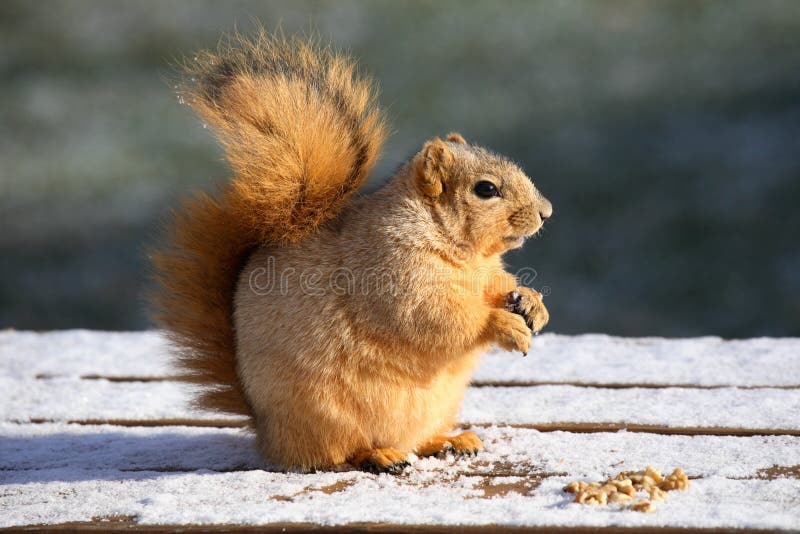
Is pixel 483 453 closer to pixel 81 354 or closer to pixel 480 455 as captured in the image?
pixel 480 455

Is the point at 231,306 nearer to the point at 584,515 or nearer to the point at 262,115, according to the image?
the point at 262,115

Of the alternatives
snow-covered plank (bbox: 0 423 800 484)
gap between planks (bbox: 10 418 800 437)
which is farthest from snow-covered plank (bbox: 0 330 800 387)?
snow-covered plank (bbox: 0 423 800 484)

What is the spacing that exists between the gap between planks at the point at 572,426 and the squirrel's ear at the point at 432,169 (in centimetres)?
44

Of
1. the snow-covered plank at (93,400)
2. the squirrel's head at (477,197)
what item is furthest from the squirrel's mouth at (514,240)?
the snow-covered plank at (93,400)

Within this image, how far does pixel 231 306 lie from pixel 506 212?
1.55ft

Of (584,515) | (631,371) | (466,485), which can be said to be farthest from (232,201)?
(631,371)

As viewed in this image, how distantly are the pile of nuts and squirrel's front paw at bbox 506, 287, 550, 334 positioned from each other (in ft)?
0.89

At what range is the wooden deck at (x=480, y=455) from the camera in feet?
3.96

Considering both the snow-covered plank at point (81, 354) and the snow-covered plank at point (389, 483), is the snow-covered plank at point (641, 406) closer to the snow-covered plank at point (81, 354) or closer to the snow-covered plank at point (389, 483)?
the snow-covered plank at point (389, 483)

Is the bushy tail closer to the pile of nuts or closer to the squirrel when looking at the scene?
the squirrel

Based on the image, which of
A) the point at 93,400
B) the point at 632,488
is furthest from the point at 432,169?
the point at 93,400

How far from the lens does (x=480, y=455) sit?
150 cm

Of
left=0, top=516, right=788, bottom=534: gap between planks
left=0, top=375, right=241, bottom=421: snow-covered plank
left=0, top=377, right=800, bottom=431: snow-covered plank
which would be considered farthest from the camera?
left=0, top=375, right=241, bottom=421: snow-covered plank

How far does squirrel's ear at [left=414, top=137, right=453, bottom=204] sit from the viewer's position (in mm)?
1494
